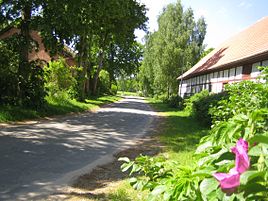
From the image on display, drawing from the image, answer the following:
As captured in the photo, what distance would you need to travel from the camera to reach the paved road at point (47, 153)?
19.1 feet

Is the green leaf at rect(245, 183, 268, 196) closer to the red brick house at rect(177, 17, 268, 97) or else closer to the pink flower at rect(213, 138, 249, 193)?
the pink flower at rect(213, 138, 249, 193)

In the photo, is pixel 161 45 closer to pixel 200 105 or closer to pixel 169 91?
pixel 169 91

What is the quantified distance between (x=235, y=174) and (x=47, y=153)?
7.69 metres

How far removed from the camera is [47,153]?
8297 millimetres

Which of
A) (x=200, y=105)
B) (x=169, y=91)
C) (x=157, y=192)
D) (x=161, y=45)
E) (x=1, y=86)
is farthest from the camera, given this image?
(x=169, y=91)

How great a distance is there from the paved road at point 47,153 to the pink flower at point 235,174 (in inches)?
183

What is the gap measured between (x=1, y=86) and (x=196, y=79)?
22984 millimetres

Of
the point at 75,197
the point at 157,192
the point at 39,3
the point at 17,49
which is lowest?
the point at 75,197

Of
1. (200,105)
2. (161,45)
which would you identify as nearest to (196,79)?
(161,45)

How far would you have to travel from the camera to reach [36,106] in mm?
16219

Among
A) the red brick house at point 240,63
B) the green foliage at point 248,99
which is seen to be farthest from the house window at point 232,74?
the green foliage at point 248,99

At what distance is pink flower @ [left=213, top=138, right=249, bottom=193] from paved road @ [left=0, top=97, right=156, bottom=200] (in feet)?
15.3

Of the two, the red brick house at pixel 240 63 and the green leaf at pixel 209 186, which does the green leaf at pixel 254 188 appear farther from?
the red brick house at pixel 240 63

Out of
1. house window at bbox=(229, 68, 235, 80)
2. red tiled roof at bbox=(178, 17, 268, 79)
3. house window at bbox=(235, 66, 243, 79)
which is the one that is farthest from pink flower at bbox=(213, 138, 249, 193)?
house window at bbox=(229, 68, 235, 80)
